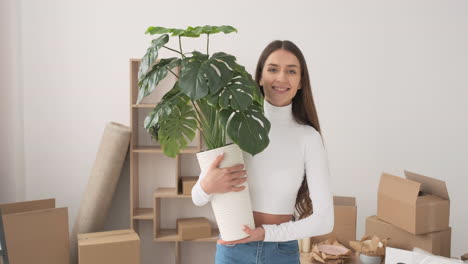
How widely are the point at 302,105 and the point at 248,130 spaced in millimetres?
346

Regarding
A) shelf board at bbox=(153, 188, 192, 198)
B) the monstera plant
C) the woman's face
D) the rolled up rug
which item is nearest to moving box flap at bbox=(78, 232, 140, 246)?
the rolled up rug

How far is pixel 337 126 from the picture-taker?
3.82m

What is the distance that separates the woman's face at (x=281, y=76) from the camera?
5.68ft

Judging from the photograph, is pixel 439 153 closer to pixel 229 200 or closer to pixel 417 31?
pixel 417 31

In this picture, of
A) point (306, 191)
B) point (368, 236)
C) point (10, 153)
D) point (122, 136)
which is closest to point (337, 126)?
point (368, 236)

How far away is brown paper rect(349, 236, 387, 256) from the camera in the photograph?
2521mm

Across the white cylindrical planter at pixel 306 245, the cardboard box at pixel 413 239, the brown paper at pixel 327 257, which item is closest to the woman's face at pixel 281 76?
the brown paper at pixel 327 257

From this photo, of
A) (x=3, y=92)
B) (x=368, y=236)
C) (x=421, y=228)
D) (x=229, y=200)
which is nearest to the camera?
(x=229, y=200)

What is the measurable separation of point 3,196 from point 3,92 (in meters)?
0.86

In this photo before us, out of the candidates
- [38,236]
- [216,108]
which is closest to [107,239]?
[38,236]

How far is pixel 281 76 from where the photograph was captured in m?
1.72

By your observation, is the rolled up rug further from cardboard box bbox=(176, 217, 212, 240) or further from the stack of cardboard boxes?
the stack of cardboard boxes

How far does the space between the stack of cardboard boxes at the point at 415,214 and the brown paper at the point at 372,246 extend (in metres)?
0.14

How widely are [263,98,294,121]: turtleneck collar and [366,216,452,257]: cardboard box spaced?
52.9 inches
